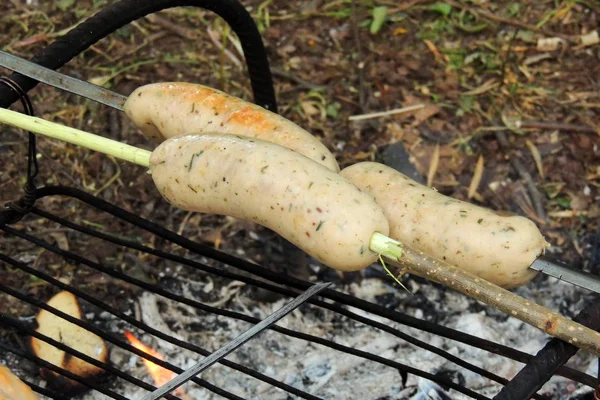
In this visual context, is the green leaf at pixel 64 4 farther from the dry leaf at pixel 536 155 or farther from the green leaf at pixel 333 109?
the dry leaf at pixel 536 155

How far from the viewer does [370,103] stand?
115 inches

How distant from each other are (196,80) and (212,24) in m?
0.34

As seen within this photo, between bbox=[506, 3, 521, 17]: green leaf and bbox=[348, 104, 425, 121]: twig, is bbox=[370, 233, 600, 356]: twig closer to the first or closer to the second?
bbox=[348, 104, 425, 121]: twig

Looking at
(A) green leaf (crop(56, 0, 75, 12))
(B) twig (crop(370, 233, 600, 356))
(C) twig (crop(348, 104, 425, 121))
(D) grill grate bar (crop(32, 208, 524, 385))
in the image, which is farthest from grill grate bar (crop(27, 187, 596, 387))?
(A) green leaf (crop(56, 0, 75, 12))

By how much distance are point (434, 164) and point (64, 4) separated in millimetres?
1861

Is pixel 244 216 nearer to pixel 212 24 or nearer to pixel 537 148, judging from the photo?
pixel 537 148

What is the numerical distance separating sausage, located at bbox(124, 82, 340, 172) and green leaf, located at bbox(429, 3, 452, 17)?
74.5 inches

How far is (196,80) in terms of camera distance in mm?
3039

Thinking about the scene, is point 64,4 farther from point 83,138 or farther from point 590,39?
point 590,39

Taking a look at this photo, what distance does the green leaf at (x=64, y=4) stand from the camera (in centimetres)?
329

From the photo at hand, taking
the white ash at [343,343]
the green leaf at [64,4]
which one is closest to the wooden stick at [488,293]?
the white ash at [343,343]

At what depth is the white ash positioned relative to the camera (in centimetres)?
208

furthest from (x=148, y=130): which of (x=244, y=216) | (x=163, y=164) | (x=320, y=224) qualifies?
(x=320, y=224)

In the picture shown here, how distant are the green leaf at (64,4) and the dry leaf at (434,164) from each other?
180cm
